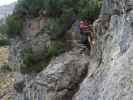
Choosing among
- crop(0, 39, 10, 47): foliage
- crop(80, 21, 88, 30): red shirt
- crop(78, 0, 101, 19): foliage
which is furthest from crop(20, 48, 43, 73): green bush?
crop(0, 39, 10, 47): foliage

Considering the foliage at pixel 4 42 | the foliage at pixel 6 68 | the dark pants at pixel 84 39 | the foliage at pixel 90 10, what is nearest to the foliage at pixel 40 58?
the dark pants at pixel 84 39

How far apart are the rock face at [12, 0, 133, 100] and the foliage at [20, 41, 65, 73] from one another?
1.61ft

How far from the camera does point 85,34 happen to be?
11.1 m

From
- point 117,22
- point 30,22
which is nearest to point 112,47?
point 117,22

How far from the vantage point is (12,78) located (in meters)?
16.1

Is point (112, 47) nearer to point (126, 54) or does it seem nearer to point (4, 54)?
point (126, 54)

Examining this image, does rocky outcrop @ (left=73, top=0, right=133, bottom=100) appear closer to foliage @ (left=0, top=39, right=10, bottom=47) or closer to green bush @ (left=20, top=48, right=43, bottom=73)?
green bush @ (left=20, top=48, right=43, bottom=73)

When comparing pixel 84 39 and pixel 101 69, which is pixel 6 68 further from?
pixel 101 69

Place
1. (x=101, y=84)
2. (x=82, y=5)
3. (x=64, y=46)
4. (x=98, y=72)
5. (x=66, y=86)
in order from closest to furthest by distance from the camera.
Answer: (x=101, y=84), (x=98, y=72), (x=66, y=86), (x=64, y=46), (x=82, y=5)

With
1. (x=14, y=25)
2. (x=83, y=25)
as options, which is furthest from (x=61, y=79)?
(x=14, y=25)

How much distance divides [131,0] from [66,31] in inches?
186

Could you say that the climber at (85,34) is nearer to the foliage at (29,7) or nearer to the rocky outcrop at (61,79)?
the rocky outcrop at (61,79)

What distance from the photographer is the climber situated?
1097 cm

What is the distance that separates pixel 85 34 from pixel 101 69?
3.12 metres
